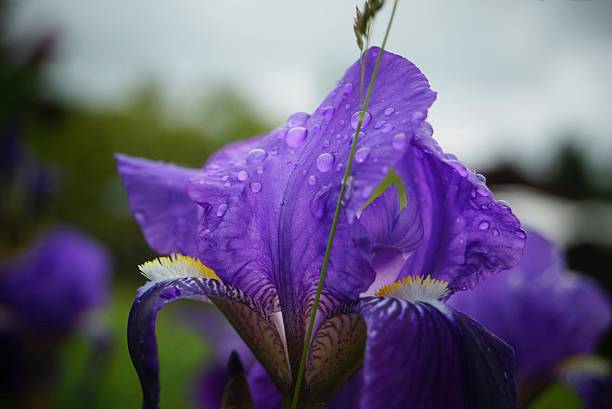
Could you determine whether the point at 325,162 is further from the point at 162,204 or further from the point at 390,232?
the point at 162,204

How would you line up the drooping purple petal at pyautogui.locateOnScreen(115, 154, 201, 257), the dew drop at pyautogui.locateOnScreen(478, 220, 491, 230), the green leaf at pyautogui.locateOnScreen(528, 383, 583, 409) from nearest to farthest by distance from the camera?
1. the dew drop at pyautogui.locateOnScreen(478, 220, 491, 230)
2. the drooping purple petal at pyautogui.locateOnScreen(115, 154, 201, 257)
3. the green leaf at pyautogui.locateOnScreen(528, 383, 583, 409)

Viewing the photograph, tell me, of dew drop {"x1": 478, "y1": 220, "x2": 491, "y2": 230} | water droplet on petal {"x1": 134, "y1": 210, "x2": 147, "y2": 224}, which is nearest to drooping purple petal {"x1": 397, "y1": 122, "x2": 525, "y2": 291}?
dew drop {"x1": 478, "y1": 220, "x2": 491, "y2": 230}

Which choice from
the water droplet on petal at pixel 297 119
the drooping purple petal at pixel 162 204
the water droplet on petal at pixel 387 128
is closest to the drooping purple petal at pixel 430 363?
the water droplet on petal at pixel 387 128

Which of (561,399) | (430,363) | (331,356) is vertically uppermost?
(430,363)

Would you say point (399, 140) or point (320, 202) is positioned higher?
point (399, 140)

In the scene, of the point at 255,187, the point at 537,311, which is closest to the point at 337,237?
the point at 255,187

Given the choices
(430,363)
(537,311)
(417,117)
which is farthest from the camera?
(537,311)

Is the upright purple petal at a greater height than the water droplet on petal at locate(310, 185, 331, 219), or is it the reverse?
the water droplet on petal at locate(310, 185, 331, 219)

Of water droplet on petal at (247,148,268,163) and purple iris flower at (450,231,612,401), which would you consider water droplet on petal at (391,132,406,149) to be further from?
purple iris flower at (450,231,612,401)
